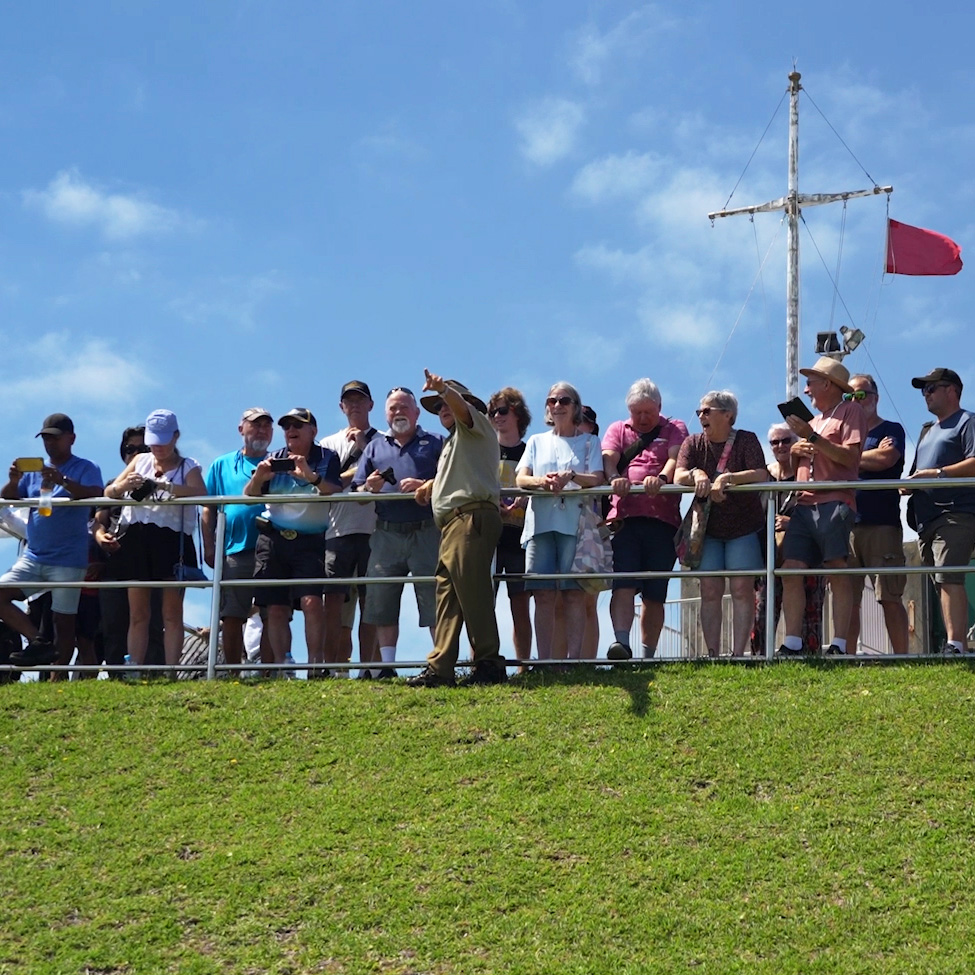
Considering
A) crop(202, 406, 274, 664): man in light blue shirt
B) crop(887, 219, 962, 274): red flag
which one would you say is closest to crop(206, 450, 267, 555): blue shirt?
crop(202, 406, 274, 664): man in light blue shirt

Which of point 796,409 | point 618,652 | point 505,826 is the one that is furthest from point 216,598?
point 796,409

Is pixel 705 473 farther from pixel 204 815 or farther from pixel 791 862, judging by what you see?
pixel 204 815

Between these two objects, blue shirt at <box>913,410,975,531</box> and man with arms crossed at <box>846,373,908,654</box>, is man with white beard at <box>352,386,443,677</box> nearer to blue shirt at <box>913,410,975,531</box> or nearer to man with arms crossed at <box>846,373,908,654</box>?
man with arms crossed at <box>846,373,908,654</box>

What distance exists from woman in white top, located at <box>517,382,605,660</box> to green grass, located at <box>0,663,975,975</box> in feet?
2.18

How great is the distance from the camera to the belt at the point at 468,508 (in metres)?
10.8

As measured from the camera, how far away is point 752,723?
9.70 meters

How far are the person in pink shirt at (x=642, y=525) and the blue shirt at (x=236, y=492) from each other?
278 cm

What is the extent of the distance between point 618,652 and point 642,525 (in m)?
0.96

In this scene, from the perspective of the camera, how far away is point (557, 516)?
11328 mm

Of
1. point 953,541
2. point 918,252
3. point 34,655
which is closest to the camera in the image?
point 953,541

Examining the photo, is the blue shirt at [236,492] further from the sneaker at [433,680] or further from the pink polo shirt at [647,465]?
the pink polo shirt at [647,465]

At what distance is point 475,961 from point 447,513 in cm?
394

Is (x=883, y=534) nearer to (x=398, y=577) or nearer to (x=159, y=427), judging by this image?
(x=398, y=577)

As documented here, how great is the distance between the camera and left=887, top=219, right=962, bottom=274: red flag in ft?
65.6
